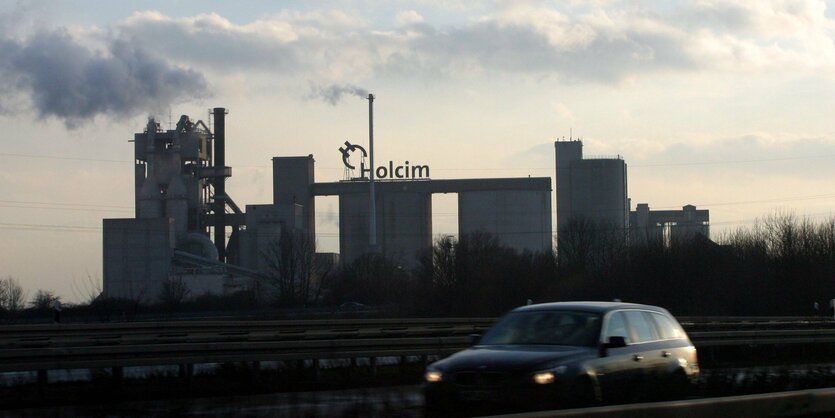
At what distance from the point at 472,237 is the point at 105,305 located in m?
35.9

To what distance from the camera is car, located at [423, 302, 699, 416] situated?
439 inches

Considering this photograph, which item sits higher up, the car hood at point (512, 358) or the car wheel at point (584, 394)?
the car hood at point (512, 358)

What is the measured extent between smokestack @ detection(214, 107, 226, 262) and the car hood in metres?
90.6

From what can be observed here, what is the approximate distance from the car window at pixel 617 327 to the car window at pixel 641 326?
16 cm

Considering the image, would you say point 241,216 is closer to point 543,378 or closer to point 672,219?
point 672,219

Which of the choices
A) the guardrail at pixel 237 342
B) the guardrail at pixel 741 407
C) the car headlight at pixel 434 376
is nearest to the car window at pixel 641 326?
the car headlight at pixel 434 376

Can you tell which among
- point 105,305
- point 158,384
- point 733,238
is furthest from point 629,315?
point 733,238

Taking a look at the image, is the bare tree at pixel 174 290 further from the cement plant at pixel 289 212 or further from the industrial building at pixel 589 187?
the industrial building at pixel 589 187

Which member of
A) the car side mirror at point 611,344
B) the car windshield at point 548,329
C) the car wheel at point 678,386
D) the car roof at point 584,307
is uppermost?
the car roof at point 584,307

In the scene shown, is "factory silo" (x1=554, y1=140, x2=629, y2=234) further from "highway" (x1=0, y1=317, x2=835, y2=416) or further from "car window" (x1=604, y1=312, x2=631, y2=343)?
"car window" (x1=604, y1=312, x2=631, y2=343)

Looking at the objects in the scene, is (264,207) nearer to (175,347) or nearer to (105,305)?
(105,305)

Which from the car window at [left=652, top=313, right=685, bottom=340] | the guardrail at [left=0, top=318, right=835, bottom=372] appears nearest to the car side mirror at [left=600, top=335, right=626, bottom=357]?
the car window at [left=652, top=313, right=685, bottom=340]

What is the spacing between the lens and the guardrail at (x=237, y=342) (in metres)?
18.1

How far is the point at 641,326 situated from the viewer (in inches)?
515
